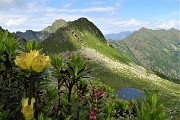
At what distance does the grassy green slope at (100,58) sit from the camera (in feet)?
432

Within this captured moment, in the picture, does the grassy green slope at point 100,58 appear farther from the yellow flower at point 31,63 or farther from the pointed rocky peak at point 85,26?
the yellow flower at point 31,63

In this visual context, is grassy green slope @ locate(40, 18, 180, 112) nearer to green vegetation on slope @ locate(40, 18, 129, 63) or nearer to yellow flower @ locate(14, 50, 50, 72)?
green vegetation on slope @ locate(40, 18, 129, 63)

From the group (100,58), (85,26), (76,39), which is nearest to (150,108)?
(100,58)

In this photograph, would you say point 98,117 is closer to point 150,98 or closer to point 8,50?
point 150,98

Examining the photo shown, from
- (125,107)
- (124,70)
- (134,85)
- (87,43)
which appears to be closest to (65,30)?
(87,43)

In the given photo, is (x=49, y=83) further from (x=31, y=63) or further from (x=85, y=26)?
(x=85, y=26)

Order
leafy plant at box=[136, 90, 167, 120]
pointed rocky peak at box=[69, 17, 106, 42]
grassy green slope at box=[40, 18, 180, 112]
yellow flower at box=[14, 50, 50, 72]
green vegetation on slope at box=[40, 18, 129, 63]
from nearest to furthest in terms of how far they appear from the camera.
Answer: leafy plant at box=[136, 90, 167, 120] < yellow flower at box=[14, 50, 50, 72] < grassy green slope at box=[40, 18, 180, 112] < green vegetation on slope at box=[40, 18, 129, 63] < pointed rocky peak at box=[69, 17, 106, 42]

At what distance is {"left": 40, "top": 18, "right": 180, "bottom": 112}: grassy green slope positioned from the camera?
131575 mm

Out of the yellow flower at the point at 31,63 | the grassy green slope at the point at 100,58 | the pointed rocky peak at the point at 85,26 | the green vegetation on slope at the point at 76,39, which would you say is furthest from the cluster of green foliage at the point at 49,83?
the pointed rocky peak at the point at 85,26

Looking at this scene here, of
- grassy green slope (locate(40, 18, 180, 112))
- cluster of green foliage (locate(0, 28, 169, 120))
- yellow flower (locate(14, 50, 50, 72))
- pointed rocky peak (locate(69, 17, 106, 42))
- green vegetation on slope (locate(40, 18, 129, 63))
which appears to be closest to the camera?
yellow flower (locate(14, 50, 50, 72))

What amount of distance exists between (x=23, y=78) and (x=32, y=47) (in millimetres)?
909

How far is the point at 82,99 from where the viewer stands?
4.95m

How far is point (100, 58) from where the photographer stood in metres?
148

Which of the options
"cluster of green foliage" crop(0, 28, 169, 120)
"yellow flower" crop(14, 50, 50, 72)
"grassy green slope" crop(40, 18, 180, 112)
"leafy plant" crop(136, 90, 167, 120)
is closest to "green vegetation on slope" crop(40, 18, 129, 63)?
"grassy green slope" crop(40, 18, 180, 112)
